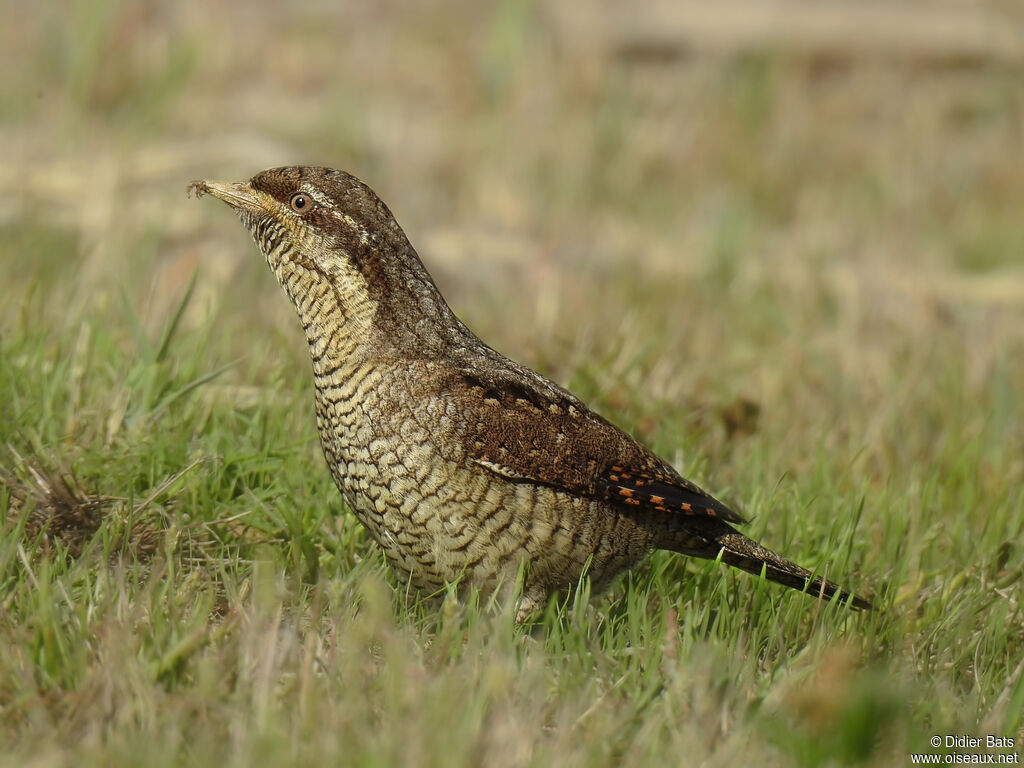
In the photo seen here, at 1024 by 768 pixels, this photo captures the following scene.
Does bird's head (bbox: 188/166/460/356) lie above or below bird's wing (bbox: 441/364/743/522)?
above

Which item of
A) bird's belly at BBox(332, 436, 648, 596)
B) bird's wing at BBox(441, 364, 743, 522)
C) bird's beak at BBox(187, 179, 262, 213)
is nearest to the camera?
bird's belly at BBox(332, 436, 648, 596)

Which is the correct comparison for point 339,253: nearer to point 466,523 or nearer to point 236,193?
point 236,193

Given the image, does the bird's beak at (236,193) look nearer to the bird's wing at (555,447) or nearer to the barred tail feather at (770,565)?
the bird's wing at (555,447)

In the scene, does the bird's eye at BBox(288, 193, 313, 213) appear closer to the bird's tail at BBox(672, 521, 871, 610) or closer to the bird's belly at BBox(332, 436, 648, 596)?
the bird's belly at BBox(332, 436, 648, 596)

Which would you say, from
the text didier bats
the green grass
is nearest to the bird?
the green grass

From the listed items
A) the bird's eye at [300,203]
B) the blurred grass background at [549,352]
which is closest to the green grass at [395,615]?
the blurred grass background at [549,352]

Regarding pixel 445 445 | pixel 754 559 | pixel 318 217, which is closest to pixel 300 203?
pixel 318 217

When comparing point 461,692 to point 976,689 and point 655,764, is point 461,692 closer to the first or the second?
point 655,764
